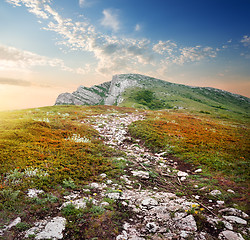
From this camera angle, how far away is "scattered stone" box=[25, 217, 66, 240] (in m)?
4.02

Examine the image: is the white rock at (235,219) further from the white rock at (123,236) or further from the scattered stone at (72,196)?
the scattered stone at (72,196)

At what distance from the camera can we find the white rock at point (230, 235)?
445 cm

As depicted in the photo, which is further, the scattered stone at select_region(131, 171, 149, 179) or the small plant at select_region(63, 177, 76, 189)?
the scattered stone at select_region(131, 171, 149, 179)

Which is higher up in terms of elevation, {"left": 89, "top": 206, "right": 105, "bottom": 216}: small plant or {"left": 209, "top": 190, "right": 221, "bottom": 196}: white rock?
{"left": 209, "top": 190, "right": 221, "bottom": 196}: white rock

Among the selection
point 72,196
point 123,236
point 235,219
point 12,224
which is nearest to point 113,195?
point 72,196

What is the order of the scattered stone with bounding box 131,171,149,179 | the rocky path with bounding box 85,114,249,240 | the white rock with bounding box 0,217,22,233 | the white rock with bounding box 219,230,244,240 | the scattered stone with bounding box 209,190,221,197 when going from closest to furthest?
1. the white rock with bounding box 0,217,22,233
2. the white rock with bounding box 219,230,244,240
3. the rocky path with bounding box 85,114,249,240
4. the scattered stone with bounding box 209,190,221,197
5. the scattered stone with bounding box 131,171,149,179

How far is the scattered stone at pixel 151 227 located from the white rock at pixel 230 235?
2.13 meters

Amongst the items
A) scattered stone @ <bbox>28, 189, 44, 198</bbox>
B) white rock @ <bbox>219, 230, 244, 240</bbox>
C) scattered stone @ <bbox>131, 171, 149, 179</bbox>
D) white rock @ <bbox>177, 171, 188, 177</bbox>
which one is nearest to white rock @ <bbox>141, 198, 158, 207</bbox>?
white rock @ <bbox>219, 230, 244, 240</bbox>

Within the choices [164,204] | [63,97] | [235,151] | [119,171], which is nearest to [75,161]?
[119,171]

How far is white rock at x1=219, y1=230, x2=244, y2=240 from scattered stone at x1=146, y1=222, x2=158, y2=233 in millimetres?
2125

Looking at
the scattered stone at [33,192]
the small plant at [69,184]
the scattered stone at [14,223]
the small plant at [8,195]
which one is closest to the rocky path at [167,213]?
the small plant at [69,184]

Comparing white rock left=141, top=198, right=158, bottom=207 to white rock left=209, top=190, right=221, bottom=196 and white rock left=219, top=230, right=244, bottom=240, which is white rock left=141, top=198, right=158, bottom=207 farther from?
white rock left=209, top=190, right=221, bottom=196

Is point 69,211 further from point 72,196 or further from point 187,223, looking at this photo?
point 187,223

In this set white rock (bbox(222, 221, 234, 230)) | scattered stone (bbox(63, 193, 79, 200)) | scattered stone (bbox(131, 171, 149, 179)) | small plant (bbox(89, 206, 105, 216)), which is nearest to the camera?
white rock (bbox(222, 221, 234, 230))
